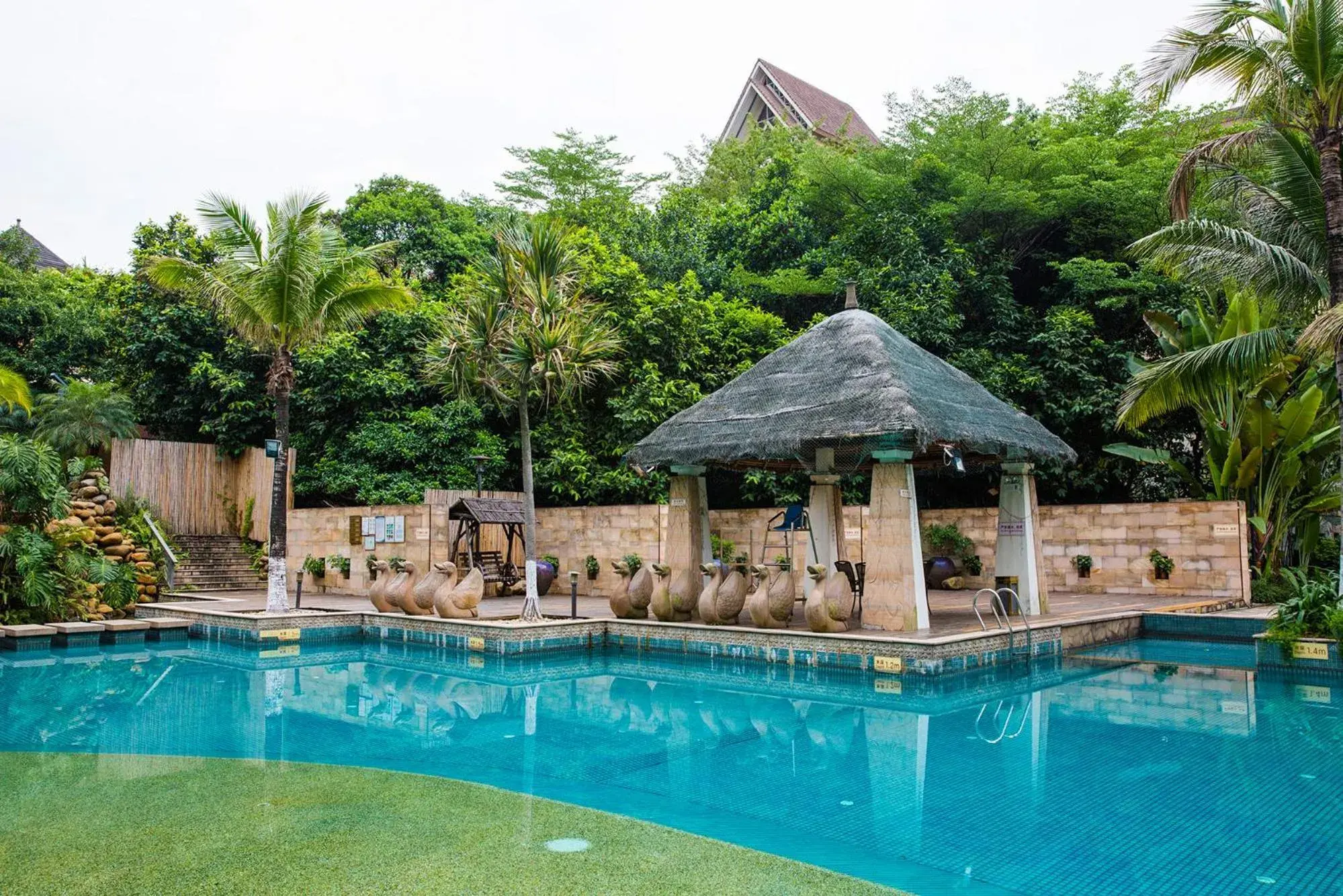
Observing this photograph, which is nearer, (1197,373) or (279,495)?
(1197,373)

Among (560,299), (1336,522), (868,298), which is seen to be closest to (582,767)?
(560,299)

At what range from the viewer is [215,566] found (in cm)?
1944

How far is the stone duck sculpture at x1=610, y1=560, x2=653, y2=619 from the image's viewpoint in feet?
42.0

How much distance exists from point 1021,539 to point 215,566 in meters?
15.5

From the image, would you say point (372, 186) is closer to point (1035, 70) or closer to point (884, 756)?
point (1035, 70)

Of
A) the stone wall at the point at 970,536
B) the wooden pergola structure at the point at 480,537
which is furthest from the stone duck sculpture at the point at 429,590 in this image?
the stone wall at the point at 970,536

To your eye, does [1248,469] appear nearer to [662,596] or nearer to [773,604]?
[773,604]

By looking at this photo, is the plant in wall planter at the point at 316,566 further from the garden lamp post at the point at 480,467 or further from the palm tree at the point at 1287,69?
the palm tree at the point at 1287,69

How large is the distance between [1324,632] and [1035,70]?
830 inches

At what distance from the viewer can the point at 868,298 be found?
19188mm

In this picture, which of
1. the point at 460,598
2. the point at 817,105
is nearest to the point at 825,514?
the point at 460,598

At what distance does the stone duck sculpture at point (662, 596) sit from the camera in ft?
40.7

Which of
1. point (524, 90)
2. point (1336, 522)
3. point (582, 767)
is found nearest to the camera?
point (582, 767)

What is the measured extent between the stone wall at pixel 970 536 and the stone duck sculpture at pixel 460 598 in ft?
11.0
